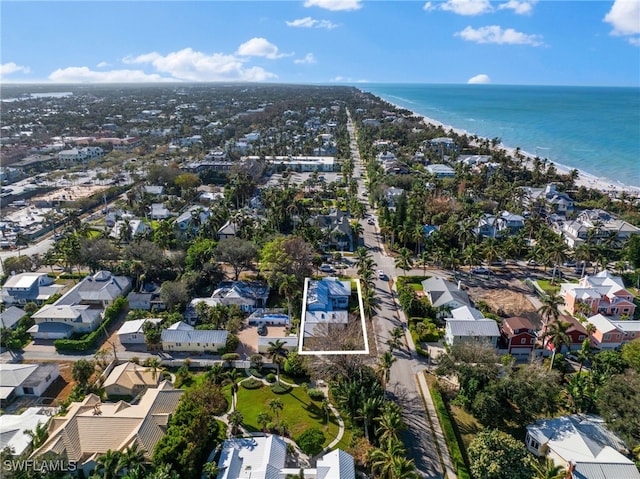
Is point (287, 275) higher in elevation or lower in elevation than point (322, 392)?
higher

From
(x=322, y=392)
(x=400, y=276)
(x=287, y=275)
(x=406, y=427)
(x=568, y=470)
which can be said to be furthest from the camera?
(x=400, y=276)

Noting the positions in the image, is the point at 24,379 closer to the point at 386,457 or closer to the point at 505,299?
the point at 386,457

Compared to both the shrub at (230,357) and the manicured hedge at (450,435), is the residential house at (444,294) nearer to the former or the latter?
the manicured hedge at (450,435)

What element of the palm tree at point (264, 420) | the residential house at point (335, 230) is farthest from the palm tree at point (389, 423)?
the residential house at point (335, 230)

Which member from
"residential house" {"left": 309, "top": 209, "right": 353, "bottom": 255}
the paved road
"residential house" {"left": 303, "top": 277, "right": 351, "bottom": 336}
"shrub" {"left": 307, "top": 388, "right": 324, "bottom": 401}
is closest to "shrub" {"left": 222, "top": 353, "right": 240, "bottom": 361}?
"residential house" {"left": 303, "top": 277, "right": 351, "bottom": 336}

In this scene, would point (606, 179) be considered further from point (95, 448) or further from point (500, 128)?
point (95, 448)

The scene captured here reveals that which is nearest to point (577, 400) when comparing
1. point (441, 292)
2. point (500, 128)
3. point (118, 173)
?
point (441, 292)
